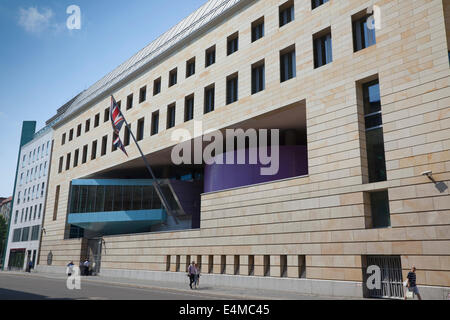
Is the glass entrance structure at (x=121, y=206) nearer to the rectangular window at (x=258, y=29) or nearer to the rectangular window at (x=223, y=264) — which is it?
the rectangular window at (x=223, y=264)

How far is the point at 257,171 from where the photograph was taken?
3089cm

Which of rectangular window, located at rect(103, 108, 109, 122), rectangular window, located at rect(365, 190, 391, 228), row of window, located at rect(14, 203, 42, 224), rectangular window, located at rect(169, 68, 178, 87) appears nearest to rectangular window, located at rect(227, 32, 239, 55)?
rectangular window, located at rect(169, 68, 178, 87)

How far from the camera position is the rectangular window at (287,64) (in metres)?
27.4

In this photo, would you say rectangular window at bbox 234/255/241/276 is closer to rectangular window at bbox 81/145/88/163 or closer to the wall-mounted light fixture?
the wall-mounted light fixture

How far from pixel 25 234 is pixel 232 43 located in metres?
53.4

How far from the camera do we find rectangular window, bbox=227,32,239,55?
32.5 meters

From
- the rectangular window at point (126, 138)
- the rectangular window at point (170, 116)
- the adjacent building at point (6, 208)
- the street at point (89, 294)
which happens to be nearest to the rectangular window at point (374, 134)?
the street at point (89, 294)

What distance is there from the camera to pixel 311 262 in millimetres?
22188

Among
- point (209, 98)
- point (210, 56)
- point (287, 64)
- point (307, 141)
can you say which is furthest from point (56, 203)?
point (307, 141)

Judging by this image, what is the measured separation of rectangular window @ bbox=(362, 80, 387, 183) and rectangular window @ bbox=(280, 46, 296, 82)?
6.50 m

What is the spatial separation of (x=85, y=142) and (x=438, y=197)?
44.8 m

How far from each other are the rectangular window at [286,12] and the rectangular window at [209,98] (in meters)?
8.22

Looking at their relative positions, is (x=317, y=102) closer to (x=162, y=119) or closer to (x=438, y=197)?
(x=438, y=197)

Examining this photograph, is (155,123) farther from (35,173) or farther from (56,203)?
(35,173)
